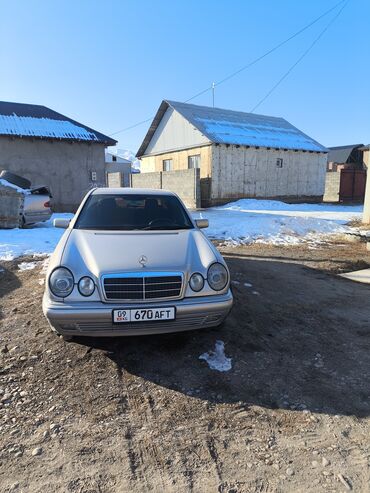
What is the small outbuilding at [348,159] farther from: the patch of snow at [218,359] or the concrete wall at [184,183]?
the patch of snow at [218,359]

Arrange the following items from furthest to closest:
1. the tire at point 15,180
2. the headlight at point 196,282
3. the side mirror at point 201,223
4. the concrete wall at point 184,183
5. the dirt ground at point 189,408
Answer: the concrete wall at point 184,183 → the tire at point 15,180 → the side mirror at point 201,223 → the headlight at point 196,282 → the dirt ground at point 189,408

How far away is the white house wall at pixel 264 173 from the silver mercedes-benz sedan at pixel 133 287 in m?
17.9

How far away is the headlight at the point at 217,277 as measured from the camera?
3.43 metres

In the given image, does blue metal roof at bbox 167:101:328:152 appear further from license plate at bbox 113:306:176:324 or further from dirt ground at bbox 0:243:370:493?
license plate at bbox 113:306:176:324

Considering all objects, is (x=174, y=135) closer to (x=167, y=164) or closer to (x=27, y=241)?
(x=167, y=164)

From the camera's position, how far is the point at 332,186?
27578 mm

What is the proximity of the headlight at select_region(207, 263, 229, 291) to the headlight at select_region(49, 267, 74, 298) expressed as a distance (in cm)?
121

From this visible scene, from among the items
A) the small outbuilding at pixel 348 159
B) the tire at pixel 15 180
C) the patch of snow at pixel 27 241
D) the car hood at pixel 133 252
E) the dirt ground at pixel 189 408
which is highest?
the small outbuilding at pixel 348 159

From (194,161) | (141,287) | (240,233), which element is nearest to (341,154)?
(194,161)

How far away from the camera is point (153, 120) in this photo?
25922mm

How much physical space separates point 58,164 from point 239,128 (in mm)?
12405

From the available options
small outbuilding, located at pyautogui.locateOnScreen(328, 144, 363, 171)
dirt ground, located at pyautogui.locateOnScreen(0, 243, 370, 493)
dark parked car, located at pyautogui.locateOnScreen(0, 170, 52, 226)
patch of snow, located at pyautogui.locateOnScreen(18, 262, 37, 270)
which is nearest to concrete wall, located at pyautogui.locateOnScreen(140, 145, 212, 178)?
dark parked car, located at pyautogui.locateOnScreen(0, 170, 52, 226)

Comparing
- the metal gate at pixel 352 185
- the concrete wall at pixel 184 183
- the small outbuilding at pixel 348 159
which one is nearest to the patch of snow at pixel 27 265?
the concrete wall at pixel 184 183

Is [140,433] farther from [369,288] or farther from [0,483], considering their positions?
[369,288]
